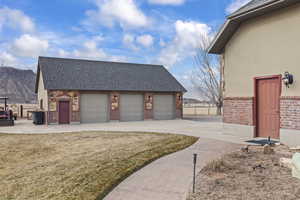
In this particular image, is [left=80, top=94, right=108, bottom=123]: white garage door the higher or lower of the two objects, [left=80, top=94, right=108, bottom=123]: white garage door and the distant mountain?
the lower

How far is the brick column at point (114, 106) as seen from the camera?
2119 centimetres

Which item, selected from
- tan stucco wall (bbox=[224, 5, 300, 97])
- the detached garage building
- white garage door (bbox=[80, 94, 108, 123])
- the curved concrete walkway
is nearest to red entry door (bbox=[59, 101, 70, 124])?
the detached garage building

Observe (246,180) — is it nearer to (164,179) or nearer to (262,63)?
(164,179)

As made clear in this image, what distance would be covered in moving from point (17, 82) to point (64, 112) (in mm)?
98428

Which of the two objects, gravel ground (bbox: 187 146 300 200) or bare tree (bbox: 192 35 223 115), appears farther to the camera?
bare tree (bbox: 192 35 223 115)

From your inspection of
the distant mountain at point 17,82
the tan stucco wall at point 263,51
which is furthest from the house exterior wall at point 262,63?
the distant mountain at point 17,82

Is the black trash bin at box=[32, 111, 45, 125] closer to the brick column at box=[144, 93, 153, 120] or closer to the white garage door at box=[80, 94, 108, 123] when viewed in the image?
the white garage door at box=[80, 94, 108, 123]

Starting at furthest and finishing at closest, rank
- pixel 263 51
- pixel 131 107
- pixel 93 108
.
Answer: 1. pixel 131 107
2. pixel 93 108
3. pixel 263 51

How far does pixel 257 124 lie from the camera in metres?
9.53

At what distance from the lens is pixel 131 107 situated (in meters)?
22.1

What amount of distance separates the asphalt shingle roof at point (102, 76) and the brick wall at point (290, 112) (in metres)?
15.0

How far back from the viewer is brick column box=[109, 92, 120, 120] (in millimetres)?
21188

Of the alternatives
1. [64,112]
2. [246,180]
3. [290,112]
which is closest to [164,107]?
[64,112]

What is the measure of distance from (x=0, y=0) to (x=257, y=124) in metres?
15.4
